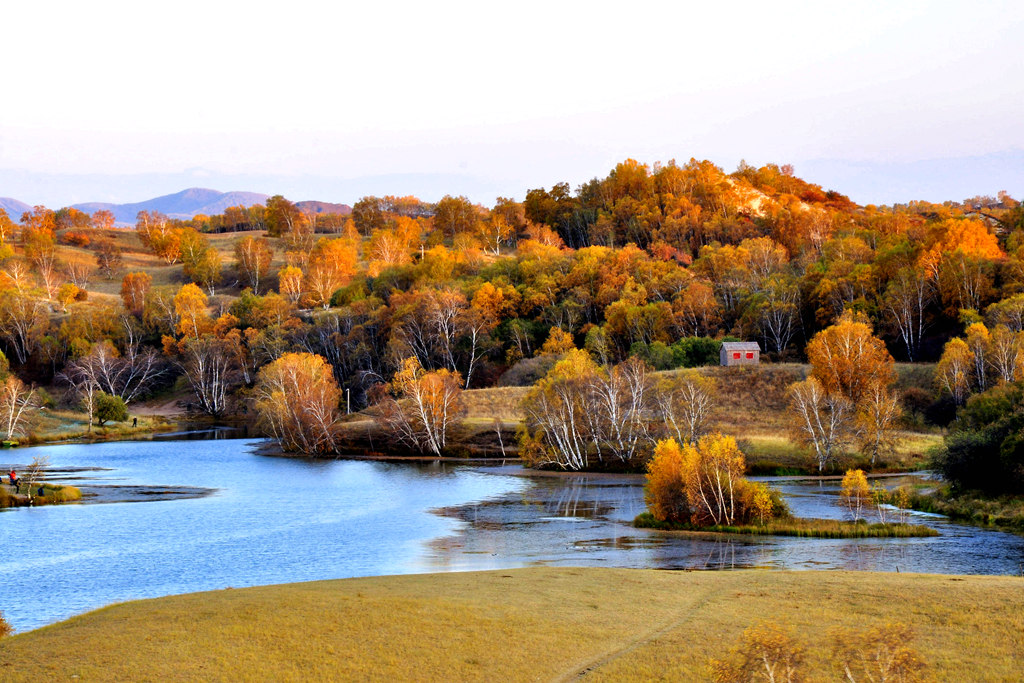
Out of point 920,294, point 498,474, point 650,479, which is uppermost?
point 920,294

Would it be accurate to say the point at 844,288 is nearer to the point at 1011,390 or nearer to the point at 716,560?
the point at 1011,390

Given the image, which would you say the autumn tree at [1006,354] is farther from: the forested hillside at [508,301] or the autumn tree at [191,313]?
the autumn tree at [191,313]

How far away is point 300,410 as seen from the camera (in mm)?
85750

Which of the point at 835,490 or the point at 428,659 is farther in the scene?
the point at 835,490

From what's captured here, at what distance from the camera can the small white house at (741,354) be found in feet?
305

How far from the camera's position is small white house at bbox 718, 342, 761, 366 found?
93.0 metres

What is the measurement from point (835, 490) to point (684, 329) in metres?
56.3

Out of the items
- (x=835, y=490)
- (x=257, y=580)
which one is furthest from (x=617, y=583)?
(x=835, y=490)

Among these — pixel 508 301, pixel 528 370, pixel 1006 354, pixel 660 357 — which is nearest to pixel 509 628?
pixel 1006 354

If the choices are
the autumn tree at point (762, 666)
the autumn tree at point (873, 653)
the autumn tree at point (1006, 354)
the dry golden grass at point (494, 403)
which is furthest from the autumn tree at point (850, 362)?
the autumn tree at point (762, 666)

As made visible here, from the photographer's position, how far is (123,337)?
132750 millimetres

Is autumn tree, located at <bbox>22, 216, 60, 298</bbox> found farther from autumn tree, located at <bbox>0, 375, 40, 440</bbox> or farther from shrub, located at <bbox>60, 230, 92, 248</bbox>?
autumn tree, located at <bbox>0, 375, 40, 440</bbox>

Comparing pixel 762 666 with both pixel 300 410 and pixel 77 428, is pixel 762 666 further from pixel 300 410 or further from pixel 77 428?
pixel 77 428

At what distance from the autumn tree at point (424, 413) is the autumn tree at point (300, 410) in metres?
6.35
